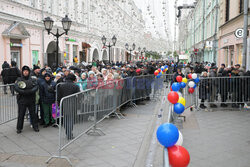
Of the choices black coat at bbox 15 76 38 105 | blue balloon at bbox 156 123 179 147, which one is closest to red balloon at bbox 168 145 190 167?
blue balloon at bbox 156 123 179 147

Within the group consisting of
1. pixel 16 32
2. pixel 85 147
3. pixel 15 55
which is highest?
pixel 16 32

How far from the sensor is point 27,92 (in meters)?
7.27

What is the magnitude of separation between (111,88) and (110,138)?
209 centimetres

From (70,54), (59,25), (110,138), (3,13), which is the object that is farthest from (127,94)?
(70,54)

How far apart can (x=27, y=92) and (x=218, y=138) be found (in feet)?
16.5

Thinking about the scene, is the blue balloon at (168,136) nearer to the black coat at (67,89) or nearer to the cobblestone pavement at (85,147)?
the cobblestone pavement at (85,147)

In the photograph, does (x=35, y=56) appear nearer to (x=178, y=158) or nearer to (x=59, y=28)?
(x=59, y=28)

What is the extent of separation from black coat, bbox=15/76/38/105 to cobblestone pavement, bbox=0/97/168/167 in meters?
0.89

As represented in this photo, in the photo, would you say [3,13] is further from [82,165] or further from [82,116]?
[82,165]

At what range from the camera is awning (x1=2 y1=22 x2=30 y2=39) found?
1916cm

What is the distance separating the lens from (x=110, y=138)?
7.17 metres

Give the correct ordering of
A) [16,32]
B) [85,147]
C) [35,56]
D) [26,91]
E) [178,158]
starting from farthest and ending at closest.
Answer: [35,56]
[16,32]
[26,91]
[85,147]
[178,158]

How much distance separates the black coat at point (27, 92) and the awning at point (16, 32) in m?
Result: 13.2

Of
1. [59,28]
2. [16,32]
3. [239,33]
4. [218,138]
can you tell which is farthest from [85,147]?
[59,28]
